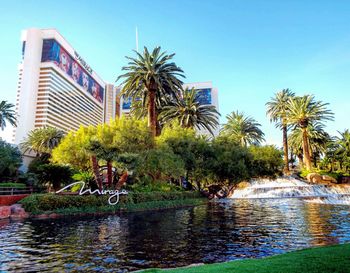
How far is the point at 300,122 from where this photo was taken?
2697 inches

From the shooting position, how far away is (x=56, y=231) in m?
17.4

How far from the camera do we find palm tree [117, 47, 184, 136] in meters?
41.8

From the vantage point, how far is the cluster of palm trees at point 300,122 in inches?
2692

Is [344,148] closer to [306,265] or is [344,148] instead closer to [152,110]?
[152,110]

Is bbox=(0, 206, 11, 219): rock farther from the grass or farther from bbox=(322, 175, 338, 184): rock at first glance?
bbox=(322, 175, 338, 184): rock

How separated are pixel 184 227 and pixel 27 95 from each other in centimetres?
13674

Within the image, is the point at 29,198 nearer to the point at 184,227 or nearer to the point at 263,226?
the point at 184,227

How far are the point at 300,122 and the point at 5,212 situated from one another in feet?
210

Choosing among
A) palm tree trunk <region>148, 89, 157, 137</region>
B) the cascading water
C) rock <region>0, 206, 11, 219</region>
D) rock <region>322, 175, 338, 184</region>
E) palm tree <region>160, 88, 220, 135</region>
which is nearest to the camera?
rock <region>0, 206, 11, 219</region>

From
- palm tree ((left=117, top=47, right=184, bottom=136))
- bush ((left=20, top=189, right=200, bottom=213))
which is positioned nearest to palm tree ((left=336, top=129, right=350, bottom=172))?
palm tree ((left=117, top=47, right=184, bottom=136))

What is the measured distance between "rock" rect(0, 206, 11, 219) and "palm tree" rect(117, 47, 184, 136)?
2121cm

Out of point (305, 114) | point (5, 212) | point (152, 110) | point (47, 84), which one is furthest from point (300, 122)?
point (47, 84)

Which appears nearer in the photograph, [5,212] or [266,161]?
[5,212]

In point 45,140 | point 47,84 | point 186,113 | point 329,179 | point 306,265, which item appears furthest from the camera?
point 47,84
